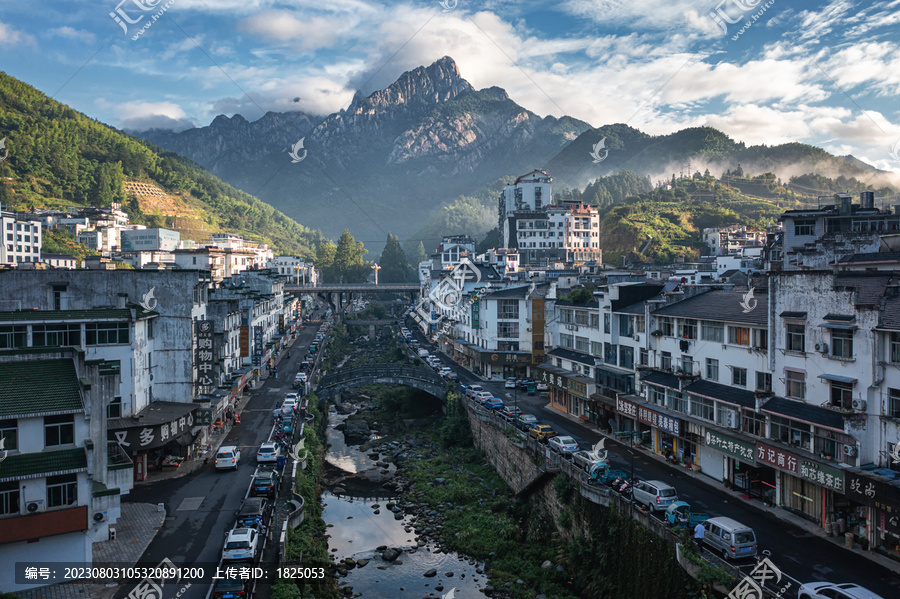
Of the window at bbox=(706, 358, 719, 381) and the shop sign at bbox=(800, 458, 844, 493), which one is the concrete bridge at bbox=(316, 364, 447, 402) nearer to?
the window at bbox=(706, 358, 719, 381)

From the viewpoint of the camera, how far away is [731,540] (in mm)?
21547

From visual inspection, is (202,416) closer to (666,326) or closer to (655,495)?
(655,495)

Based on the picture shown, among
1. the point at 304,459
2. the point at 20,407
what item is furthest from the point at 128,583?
the point at 304,459

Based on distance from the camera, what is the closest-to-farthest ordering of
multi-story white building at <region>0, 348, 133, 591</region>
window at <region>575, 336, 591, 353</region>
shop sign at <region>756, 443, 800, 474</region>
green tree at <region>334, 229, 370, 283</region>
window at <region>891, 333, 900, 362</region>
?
multi-story white building at <region>0, 348, 133, 591</region> → window at <region>891, 333, 900, 362</region> → shop sign at <region>756, 443, 800, 474</region> → window at <region>575, 336, 591, 353</region> → green tree at <region>334, 229, 370, 283</region>

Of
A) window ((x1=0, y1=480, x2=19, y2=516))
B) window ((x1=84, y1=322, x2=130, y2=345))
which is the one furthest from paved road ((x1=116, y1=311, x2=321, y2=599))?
window ((x1=84, y1=322, x2=130, y2=345))

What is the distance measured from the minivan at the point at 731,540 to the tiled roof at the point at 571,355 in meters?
23.2

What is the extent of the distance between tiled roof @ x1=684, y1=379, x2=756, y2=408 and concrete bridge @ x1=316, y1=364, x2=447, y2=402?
26.9 meters

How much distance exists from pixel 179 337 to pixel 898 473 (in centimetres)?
3714

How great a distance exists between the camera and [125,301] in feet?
117

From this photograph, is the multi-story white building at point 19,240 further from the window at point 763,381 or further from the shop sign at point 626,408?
the window at point 763,381

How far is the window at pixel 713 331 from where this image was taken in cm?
3291

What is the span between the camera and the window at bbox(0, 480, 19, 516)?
2052 centimetres

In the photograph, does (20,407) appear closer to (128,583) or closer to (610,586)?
(128,583)

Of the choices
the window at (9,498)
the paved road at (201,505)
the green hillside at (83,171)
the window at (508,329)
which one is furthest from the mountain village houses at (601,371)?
the green hillside at (83,171)
